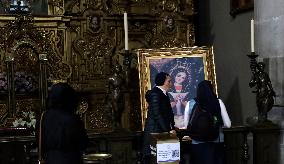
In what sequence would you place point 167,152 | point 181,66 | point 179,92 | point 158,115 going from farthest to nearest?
point 181,66
point 179,92
point 158,115
point 167,152

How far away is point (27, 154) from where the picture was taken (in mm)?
6516

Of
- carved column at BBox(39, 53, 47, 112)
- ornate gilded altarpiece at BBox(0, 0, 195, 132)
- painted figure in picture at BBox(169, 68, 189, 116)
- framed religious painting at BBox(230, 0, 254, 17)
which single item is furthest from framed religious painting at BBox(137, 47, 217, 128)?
carved column at BBox(39, 53, 47, 112)

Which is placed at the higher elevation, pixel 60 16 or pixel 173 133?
pixel 60 16

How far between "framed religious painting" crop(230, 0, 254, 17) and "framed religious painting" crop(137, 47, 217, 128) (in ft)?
3.09

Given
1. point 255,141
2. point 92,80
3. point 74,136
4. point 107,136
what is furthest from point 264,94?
point 92,80

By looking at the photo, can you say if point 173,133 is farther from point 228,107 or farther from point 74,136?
point 228,107

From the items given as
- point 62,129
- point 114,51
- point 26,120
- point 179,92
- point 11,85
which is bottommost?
point 26,120

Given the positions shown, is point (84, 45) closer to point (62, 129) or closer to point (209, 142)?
point (209, 142)

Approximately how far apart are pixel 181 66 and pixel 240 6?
1487 mm

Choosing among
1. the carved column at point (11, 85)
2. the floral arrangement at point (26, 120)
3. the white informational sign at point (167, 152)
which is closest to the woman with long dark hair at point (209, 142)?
the white informational sign at point (167, 152)

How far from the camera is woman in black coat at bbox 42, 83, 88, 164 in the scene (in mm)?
5477

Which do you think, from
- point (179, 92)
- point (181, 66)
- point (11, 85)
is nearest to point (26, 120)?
point (11, 85)

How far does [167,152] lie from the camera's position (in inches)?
249

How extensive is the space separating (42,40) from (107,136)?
3.56 metres
